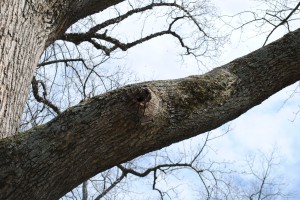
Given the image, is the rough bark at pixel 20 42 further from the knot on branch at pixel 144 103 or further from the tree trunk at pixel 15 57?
the knot on branch at pixel 144 103

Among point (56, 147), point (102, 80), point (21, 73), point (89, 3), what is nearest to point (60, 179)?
point (56, 147)

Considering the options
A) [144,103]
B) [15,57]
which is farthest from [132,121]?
[15,57]

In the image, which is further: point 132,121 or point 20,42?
point 20,42

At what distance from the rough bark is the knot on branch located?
100 cm

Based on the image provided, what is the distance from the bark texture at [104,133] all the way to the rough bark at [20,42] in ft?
1.99

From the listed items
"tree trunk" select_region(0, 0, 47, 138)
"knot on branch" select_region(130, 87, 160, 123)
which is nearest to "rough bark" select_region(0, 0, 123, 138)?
"tree trunk" select_region(0, 0, 47, 138)

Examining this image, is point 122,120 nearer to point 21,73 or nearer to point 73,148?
point 73,148

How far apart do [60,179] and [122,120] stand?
0.41 m

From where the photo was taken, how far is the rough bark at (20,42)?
2.60 meters

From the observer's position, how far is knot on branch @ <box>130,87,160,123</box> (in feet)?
6.30

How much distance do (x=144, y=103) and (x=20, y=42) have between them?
4.04ft

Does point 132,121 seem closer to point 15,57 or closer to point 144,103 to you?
point 144,103

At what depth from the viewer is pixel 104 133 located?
1.98 meters

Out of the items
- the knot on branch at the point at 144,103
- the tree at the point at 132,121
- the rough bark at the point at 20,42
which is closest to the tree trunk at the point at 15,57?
the rough bark at the point at 20,42
